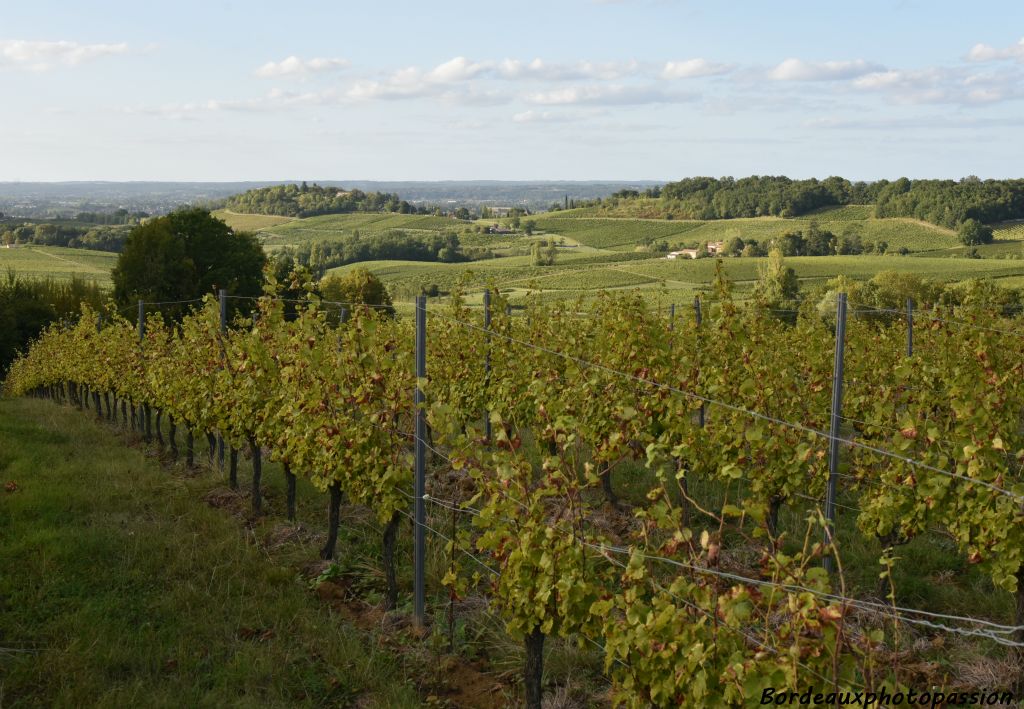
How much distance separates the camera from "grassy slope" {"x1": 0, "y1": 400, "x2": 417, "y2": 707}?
5488mm

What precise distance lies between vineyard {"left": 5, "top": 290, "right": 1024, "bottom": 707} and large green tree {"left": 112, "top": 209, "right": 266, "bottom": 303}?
26.0 m

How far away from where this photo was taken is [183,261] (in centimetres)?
3759

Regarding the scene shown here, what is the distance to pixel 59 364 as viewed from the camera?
22.0 m

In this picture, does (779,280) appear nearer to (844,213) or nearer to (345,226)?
(844,213)

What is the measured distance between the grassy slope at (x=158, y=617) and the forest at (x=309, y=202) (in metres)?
107

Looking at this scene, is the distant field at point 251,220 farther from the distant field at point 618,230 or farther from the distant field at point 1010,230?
the distant field at point 1010,230

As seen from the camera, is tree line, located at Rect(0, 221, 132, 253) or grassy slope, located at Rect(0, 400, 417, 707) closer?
grassy slope, located at Rect(0, 400, 417, 707)

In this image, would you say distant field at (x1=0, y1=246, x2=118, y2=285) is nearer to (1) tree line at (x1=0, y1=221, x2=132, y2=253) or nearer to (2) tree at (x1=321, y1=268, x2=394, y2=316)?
(1) tree line at (x1=0, y1=221, x2=132, y2=253)

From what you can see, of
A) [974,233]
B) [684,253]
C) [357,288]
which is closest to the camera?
[357,288]

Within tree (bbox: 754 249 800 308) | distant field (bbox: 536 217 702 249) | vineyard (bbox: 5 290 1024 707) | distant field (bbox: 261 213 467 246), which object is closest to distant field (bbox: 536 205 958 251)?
distant field (bbox: 536 217 702 249)

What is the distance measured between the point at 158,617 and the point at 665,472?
4.57m

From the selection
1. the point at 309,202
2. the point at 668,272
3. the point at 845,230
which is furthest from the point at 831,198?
the point at 309,202

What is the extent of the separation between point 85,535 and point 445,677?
3.96 meters

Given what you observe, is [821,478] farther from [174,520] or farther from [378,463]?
[174,520]
